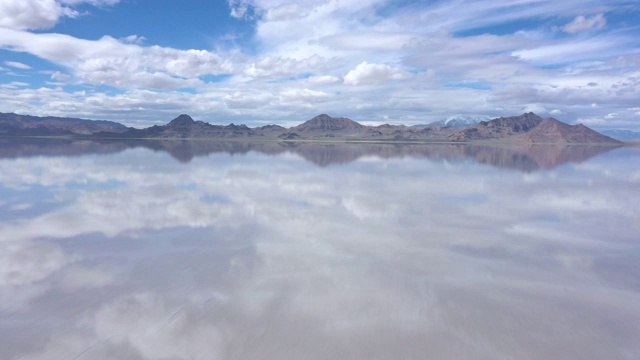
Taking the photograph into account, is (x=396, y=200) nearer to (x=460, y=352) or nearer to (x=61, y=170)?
(x=460, y=352)

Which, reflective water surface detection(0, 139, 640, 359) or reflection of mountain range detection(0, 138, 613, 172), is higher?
reflective water surface detection(0, 139, 640, 359)

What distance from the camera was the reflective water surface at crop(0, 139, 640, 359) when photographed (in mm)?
10391

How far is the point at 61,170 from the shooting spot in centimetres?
4603

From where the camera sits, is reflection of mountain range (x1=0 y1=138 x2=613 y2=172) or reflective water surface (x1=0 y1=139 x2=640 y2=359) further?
reflection of mountain range (x1=0 y1=138 x2=613 y2=172)

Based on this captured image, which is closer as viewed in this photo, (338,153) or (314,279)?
(314,279)

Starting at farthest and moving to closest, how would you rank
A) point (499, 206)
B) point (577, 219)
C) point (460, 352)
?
point (499, 206), point (577, 219), point (460, 352)

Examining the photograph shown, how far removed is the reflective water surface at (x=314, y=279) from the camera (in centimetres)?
1039

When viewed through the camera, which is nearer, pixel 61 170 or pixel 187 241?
pixel 187 241

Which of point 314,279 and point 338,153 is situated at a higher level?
point 314,279

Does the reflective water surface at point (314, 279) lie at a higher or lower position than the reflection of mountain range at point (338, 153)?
higher

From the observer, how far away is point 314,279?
564 inches

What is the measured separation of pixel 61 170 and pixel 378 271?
141 feet

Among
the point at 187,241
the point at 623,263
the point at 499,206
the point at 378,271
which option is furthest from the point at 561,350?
the point at 499,206

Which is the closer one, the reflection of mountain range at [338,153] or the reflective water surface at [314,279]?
the reflective water surface at [314,279]
